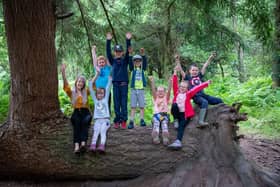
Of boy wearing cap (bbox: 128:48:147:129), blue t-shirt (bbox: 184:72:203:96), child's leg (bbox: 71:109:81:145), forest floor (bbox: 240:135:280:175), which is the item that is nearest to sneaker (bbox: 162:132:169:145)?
boy wearing cap (bbox: 128:48:147:129)

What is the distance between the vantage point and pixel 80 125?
16.8 ft

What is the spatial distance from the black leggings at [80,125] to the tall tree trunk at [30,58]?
55 cm

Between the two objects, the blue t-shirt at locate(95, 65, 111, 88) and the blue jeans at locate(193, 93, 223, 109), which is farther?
the blue t-shirt at locate(95, 65, 111, 88)

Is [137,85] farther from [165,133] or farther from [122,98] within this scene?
[165,133]

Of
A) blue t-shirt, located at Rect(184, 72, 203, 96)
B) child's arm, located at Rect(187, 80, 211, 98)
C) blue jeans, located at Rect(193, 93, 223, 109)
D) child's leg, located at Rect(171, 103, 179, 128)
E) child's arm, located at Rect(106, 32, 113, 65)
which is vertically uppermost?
child's arm, located at Rect(106, 32, 113, 65)

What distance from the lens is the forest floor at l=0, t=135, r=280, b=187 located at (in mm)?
5375

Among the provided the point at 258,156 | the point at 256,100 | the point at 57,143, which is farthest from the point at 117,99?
the point at 256,100

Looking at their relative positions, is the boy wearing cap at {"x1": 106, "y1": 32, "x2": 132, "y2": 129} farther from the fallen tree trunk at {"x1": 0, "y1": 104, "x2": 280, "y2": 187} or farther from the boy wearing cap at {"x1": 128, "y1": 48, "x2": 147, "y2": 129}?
the fallen tree trunk at {"x1": 0, "y1": 104, "x2": 280, "y2": 187}

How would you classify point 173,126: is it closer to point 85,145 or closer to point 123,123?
point 123,123

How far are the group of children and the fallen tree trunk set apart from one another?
0.72 feet

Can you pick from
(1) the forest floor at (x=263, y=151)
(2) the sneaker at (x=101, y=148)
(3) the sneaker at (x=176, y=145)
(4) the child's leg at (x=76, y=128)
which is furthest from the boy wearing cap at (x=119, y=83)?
(1) the forest floor at (x=263, y=151)

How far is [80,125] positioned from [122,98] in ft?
2.68

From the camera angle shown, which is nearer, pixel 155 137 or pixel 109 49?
pixel 155 137

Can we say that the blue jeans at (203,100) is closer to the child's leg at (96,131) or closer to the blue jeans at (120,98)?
the blue jeans at (120,98)
